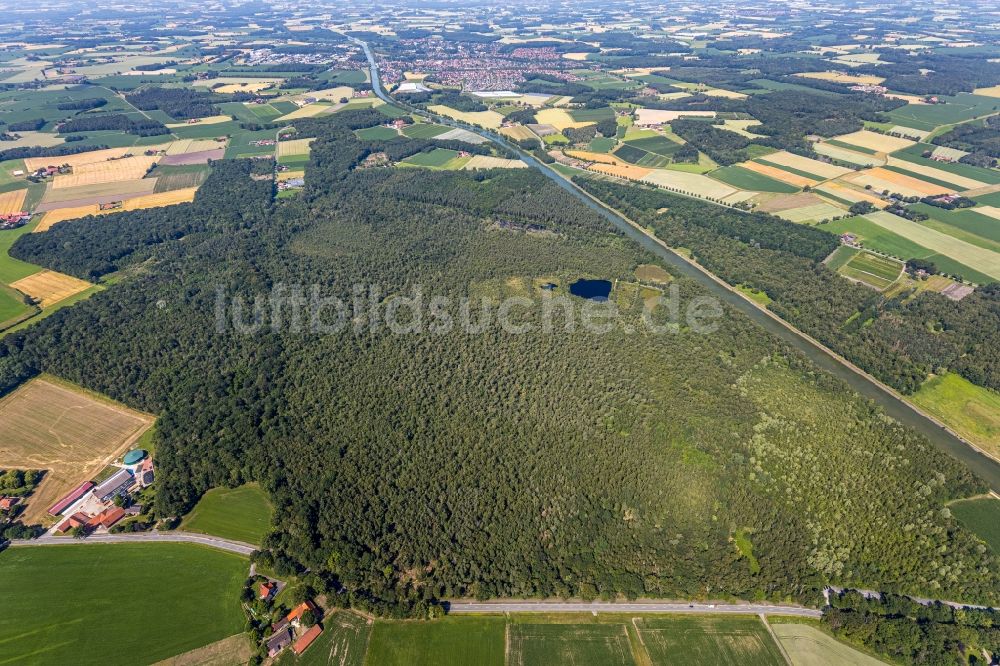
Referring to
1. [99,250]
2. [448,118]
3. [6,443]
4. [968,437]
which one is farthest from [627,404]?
[448,118]

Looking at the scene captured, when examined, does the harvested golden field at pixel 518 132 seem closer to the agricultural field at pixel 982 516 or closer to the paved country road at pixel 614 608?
the agricultural field at pixel 982 516

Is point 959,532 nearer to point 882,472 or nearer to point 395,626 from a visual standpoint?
point 882,472

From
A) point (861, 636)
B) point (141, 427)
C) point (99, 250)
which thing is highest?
point (99, 250)

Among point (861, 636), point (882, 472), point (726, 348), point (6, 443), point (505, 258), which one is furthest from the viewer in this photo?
point (505, 258)

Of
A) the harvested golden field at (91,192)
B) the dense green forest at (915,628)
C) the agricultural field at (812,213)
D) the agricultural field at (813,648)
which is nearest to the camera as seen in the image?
the dense green forest at (915,628)

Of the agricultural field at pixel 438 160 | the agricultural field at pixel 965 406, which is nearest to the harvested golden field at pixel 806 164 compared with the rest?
the agricultural field at pixel 965 406

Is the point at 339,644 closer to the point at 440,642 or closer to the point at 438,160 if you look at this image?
the point at 440,642

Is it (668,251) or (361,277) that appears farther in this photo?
(668,251)
